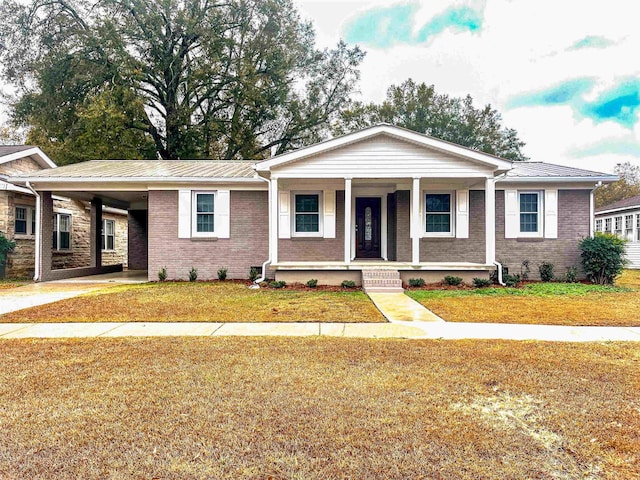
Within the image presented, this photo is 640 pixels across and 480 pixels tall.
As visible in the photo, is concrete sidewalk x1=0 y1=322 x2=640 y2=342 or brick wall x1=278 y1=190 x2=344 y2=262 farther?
brick wall x1=278 y1=190 x2=344 y2=262

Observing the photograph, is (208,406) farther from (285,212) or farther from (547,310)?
(285,212)

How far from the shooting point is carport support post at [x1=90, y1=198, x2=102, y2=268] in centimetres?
1538

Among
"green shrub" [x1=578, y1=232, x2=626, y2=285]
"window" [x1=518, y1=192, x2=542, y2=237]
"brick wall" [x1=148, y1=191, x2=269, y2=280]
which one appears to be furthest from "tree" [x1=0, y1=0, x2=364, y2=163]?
"green shrub" [x1=578, y1=232, x2=626, y2=285]

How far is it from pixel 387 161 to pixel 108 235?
1526cm

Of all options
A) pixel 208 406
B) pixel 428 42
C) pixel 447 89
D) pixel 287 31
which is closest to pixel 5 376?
pixel 208 406

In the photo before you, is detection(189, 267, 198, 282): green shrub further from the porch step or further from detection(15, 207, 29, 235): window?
detection(15, 207, 29, 235): window

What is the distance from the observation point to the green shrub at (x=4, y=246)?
12.4m

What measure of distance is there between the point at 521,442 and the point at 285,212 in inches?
414

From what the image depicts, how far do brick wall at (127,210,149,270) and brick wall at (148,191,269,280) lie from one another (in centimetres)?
621

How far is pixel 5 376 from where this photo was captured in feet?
12.4

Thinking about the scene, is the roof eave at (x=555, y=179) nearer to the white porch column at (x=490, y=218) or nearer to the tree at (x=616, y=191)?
the white porch column at (x=490, y=218)

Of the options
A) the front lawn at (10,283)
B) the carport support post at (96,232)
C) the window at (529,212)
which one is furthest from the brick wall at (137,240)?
the window at (529,212)

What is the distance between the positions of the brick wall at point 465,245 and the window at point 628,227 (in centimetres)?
1511

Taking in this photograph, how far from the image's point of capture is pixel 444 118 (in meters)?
33.2
